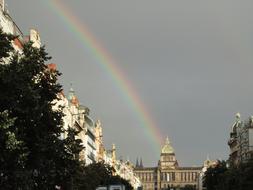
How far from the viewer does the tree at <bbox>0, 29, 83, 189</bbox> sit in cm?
4675

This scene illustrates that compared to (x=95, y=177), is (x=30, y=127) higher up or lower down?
lower down

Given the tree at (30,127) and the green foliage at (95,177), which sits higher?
the green foliage at (95,177)

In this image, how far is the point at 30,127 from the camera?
49.9 metres

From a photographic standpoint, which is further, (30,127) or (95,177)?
(95,177)

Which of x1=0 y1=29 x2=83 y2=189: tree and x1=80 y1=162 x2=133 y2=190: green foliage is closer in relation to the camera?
x1=0 y1=29 x2=83 y2=189: tree

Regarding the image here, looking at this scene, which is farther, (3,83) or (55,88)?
(55,88)

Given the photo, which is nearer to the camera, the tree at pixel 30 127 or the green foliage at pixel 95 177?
the tree at pixel 30 127

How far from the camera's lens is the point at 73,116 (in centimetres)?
17112

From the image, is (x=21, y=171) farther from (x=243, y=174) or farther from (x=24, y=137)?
(x=243, y=174)

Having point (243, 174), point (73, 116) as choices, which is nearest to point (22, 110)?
point (243, 174)

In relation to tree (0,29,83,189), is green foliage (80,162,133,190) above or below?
above

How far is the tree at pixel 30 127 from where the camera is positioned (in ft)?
153

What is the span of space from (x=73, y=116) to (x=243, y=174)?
53.8 metres

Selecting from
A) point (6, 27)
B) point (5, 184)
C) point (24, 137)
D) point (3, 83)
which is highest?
point (6, 27)
